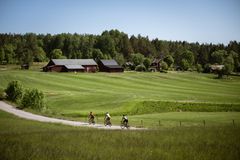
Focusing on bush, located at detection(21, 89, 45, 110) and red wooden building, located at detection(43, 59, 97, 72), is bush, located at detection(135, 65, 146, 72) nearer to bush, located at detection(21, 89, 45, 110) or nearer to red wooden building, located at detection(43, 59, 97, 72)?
red wooden building, located at detection(43, 59, 97, 72)

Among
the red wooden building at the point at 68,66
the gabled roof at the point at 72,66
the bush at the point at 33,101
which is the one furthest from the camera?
the gabled roof at the point at 72,66

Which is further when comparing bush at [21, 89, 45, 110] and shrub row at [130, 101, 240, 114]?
shrub row at [130, 101, 240, 114]

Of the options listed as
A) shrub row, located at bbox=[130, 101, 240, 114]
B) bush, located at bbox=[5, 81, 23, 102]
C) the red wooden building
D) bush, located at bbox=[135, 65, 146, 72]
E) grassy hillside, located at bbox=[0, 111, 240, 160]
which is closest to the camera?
grassy hillside, located at bbox=[0, 111, 240, 160]

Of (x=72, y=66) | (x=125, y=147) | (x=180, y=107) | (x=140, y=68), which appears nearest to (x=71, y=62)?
(x=72, y=66)

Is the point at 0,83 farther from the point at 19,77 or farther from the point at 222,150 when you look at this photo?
the point at 222,150

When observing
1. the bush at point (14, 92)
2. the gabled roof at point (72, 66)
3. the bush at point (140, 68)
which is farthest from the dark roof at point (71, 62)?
the bush at point (14, 92)

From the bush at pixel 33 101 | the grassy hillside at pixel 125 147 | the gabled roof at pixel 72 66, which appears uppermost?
the gabled roof at pixel 72 66

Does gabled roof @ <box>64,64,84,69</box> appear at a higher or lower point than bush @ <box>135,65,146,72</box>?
higher

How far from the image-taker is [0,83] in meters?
80.5

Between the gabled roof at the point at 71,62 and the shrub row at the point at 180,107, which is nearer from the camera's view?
the shrub row at the point at 180,107

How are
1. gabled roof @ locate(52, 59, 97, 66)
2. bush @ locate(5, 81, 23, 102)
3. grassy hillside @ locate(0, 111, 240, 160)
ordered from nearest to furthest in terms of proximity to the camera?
grassy hillside @ locate(0, 111, 240, 160), bush @ locate(5, 81, 23, 102), gabled roof @ locate(52, 59, 97, 66)

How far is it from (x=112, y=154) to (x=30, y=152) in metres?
3.82

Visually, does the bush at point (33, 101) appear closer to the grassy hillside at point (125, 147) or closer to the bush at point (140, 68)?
the grassy hillside at point (125, 147)

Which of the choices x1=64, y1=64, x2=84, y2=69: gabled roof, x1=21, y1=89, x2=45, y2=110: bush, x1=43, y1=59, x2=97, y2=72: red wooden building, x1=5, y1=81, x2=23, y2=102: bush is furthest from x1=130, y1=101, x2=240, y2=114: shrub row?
x1=43, y1=59, x2=97, y2=72: red wooden building
